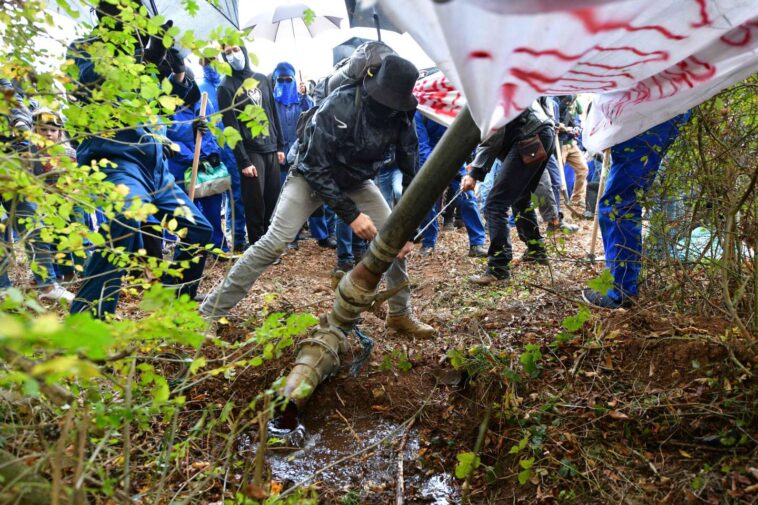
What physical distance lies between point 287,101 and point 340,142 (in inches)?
175

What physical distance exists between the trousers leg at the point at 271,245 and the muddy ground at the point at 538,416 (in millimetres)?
312

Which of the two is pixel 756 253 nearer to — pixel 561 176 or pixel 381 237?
pixel 381 237

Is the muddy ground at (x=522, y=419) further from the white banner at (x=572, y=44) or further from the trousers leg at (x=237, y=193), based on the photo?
the trousers leg at (x=237, y=193)

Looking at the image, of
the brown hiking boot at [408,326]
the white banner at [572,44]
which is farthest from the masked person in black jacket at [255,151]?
the white banner at [572,44]

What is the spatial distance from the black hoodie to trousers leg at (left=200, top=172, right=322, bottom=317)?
2.25 meters

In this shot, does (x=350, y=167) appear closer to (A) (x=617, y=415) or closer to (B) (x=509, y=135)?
(B) (x=509, y=135)

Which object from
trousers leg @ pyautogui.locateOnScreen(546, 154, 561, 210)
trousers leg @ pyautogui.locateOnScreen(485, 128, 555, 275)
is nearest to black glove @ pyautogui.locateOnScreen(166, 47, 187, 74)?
trousers leg @ pyautogui.locateOnScreen(485, 128, 555, 275)

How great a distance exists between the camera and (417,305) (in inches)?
185

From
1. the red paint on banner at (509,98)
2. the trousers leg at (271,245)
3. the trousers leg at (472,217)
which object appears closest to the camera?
the red paint on banner at (509,98)

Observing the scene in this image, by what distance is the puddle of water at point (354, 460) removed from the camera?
2.39m

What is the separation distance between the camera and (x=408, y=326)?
151 inches

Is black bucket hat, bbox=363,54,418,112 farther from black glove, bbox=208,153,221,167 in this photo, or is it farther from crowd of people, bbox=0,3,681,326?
black glove, bbox=208,153,221,167

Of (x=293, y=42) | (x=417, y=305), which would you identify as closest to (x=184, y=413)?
(x=417, y=305)

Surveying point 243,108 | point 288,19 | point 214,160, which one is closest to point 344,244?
point 214,160
